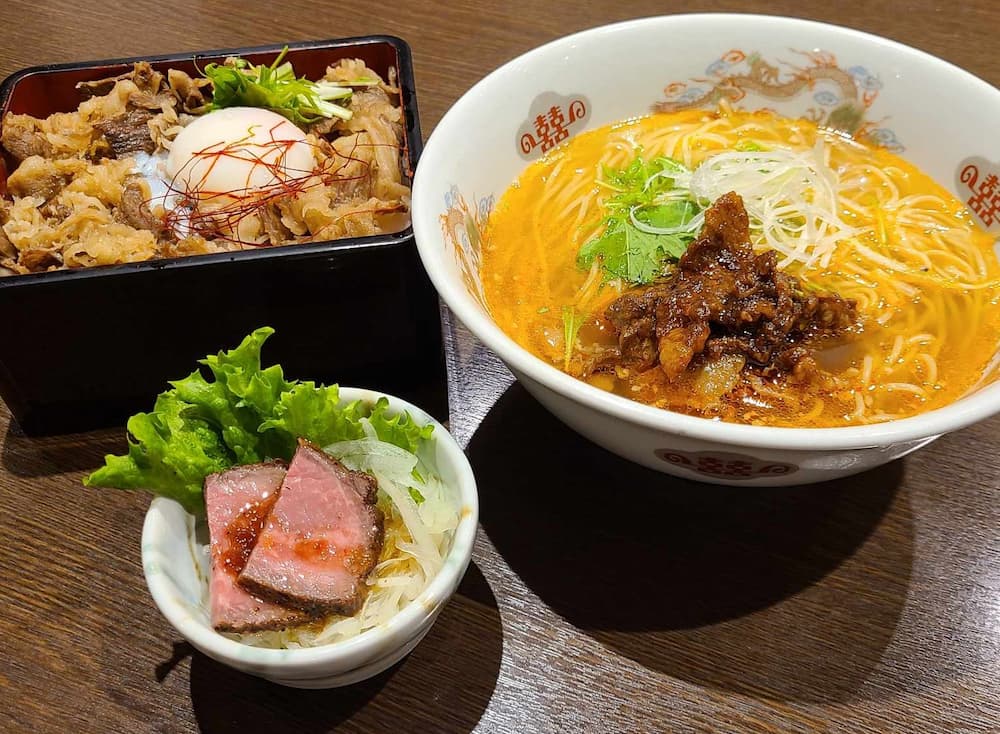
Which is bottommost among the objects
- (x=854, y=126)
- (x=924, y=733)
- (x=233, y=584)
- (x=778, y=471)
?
(x=924, y=733)

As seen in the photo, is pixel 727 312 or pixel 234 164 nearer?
pixel 727 312

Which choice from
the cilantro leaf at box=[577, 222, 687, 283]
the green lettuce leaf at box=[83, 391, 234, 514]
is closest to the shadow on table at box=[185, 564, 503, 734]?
the green lettuce leaf at box=[83, 391, 234, 514]

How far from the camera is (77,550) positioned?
4.77ft

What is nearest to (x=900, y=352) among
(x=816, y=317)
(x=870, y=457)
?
(x=816, y=317)

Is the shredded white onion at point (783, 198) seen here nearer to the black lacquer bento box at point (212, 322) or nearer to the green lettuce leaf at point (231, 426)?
Answer: the black lacquer bento box at point (212, 322)

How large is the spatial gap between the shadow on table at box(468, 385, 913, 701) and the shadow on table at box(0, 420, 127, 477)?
2.49ft

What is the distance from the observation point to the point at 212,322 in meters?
1.53

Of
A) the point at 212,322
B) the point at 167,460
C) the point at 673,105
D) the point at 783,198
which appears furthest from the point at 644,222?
the point at 167,460

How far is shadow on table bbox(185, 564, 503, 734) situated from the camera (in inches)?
48.1

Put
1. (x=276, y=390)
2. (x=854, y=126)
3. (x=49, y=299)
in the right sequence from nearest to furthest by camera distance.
Answer: (x=276, y=390) → (x=49, y=299) → (x=854, y=126)

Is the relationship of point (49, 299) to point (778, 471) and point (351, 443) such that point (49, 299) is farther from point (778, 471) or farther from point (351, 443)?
point (778, 471)

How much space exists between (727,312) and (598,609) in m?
0.55

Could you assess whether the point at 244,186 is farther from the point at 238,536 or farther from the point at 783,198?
the point at 783,198

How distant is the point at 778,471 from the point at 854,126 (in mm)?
996
